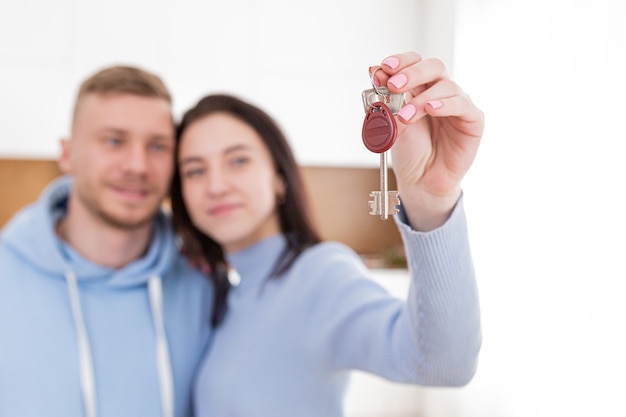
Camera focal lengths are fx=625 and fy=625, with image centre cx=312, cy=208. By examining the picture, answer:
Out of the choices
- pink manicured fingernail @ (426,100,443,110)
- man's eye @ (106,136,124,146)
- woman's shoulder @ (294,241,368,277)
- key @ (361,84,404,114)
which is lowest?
woman's shoulder @ (294,241,368,277)

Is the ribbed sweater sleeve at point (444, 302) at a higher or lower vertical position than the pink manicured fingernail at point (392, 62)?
lower

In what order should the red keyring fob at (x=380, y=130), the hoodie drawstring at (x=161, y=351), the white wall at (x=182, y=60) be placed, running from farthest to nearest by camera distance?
the white wall at (x=182, y=60), the hoodie drawstring at (x=161, y=351), the red keyring fob at (x=380, y=130)

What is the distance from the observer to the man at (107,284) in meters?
0.85

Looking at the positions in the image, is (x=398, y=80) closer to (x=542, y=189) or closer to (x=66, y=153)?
(x=542, y=189)

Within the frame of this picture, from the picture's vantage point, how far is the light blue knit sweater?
51 cm

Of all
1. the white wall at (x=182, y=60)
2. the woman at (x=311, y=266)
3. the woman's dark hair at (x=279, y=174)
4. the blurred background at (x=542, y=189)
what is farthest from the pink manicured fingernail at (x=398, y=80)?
the white wall at (x=182, y=60)

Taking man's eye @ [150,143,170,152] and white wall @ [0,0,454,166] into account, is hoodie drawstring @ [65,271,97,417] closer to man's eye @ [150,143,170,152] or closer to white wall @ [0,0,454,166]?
man's eye @ [150,143,170,152]

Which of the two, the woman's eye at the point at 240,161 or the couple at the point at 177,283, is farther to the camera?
the woman's eye at the point at 240,161

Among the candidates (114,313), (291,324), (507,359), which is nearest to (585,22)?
(507,359)

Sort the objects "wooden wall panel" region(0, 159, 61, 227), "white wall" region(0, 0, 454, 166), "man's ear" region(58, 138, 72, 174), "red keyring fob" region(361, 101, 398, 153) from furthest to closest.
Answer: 1. "wooden wall panel" region(0, 159, 61, 227)
2. "white wall" region(0, 0, 454, 166)
3. "man's ear" region(58, 138, 72, 174)
4. "red keyring fob" region(361, 101, 398, 153)

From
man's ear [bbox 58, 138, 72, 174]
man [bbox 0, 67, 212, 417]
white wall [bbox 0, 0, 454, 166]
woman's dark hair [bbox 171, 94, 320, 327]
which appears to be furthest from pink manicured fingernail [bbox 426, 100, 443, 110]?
white wall [bbox 0, 0, 454, 166]

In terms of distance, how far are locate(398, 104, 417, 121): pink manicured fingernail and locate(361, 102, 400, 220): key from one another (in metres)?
0.02

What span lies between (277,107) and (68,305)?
987 millimetres

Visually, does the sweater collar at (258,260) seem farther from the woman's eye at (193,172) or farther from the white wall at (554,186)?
the white wall at (554,186)
